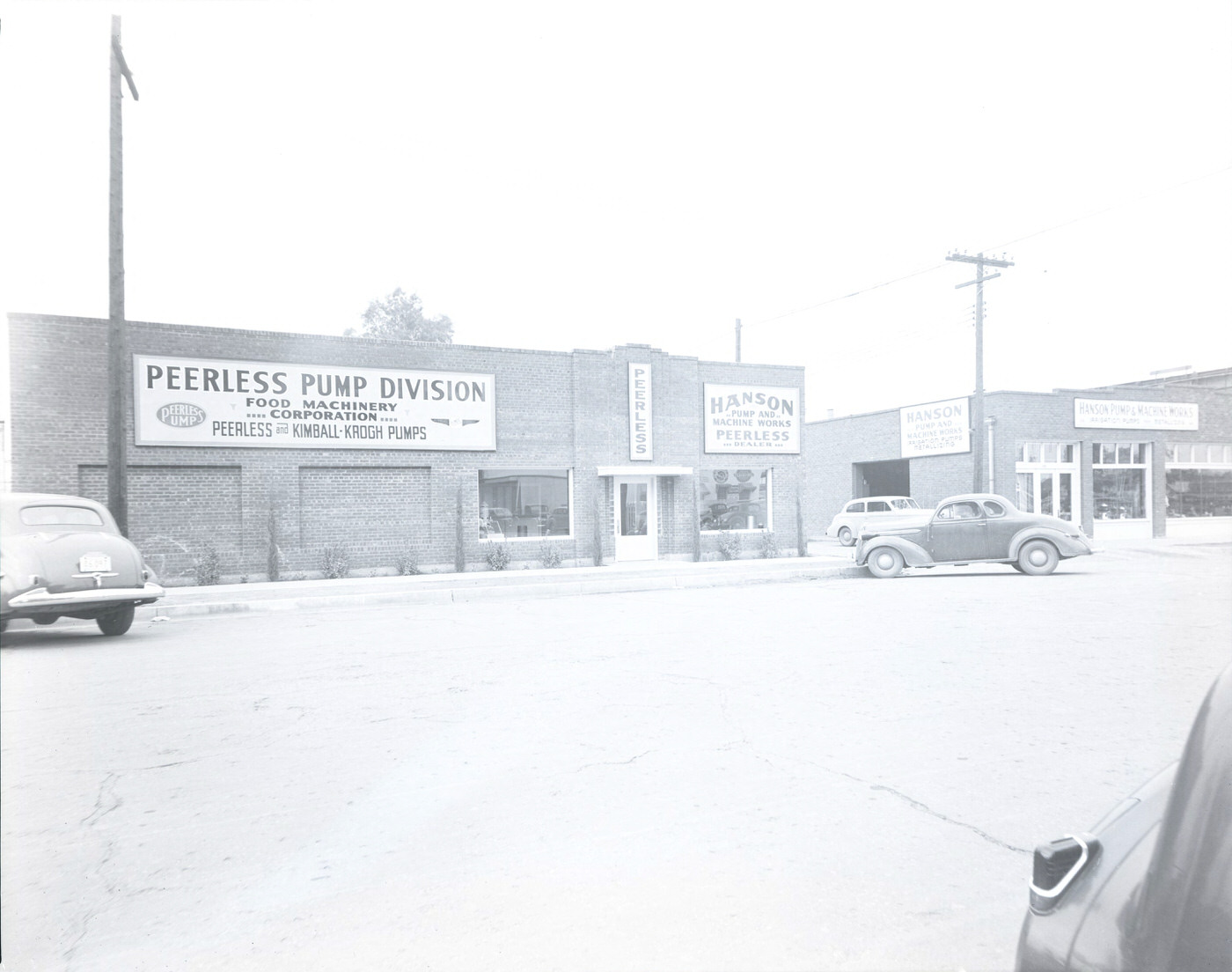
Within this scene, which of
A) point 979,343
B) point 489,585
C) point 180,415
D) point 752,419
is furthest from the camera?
point 979,343

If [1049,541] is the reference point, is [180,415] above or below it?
above

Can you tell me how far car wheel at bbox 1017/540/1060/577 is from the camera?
17297 mm

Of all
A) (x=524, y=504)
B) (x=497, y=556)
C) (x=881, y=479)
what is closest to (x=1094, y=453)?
(x=881, y=479)

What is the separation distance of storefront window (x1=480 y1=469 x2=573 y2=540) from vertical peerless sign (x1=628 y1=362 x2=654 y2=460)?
2.08 m

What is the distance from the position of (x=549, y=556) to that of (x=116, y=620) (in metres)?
17.9

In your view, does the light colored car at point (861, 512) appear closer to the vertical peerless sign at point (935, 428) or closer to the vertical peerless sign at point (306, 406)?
the vertical peerless sign at point (935, 428)

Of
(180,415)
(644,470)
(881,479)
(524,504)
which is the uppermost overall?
(180,415)

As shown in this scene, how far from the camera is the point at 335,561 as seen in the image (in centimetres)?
1911

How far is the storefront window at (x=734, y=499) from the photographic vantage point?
78.6ft

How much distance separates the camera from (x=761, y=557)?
78.0 ft

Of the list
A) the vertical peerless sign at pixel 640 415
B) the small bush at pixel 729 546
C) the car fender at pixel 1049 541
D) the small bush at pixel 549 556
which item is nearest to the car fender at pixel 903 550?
the car fender at pixel 1049 541

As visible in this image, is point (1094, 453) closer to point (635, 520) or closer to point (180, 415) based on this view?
point (635, 520)

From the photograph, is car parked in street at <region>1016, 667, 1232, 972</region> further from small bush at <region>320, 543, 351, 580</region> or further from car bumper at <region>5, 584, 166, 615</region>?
small bush at <region>320, 543, 351, 580</region>

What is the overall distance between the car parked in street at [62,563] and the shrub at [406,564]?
16510 millimetres
